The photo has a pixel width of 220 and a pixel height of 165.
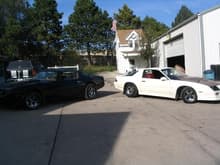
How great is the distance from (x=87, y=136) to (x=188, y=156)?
7.98 feet

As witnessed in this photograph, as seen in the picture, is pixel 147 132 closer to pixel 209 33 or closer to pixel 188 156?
pixel 188 156

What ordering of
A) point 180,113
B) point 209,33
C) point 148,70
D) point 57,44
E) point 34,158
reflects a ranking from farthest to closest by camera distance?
point 57,44
point 209,33
point 148,70
point 180,113
point 34,158

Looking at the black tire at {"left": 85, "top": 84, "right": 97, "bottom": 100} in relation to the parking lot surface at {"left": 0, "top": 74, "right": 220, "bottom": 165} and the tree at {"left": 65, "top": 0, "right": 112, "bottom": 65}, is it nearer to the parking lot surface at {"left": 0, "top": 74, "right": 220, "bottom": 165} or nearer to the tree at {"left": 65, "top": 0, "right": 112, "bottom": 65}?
the parking lot surface at {"left": 0, "top": 74, "right": 220, "bottom": 165}

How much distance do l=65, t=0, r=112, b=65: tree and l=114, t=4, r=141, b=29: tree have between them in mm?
7187

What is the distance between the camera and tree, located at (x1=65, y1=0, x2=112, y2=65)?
1991 inches

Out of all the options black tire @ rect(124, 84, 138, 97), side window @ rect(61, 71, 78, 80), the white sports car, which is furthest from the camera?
black tire @ rect(124, 84, 138, 97)

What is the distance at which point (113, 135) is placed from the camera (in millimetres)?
7207

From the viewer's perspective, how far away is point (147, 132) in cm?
743

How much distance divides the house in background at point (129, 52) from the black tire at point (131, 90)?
23076mm

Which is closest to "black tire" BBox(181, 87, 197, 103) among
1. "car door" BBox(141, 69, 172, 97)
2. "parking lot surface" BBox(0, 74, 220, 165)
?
"parking lot surface" BBox(0, 74, 220, 165)

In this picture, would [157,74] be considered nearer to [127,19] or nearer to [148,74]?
[148,74]

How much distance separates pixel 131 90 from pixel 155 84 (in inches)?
53.4

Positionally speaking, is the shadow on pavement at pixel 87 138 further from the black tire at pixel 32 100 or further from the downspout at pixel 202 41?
the downspout at pixel 202 41

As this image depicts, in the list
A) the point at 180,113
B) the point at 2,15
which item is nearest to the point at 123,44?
the point at 2,15
